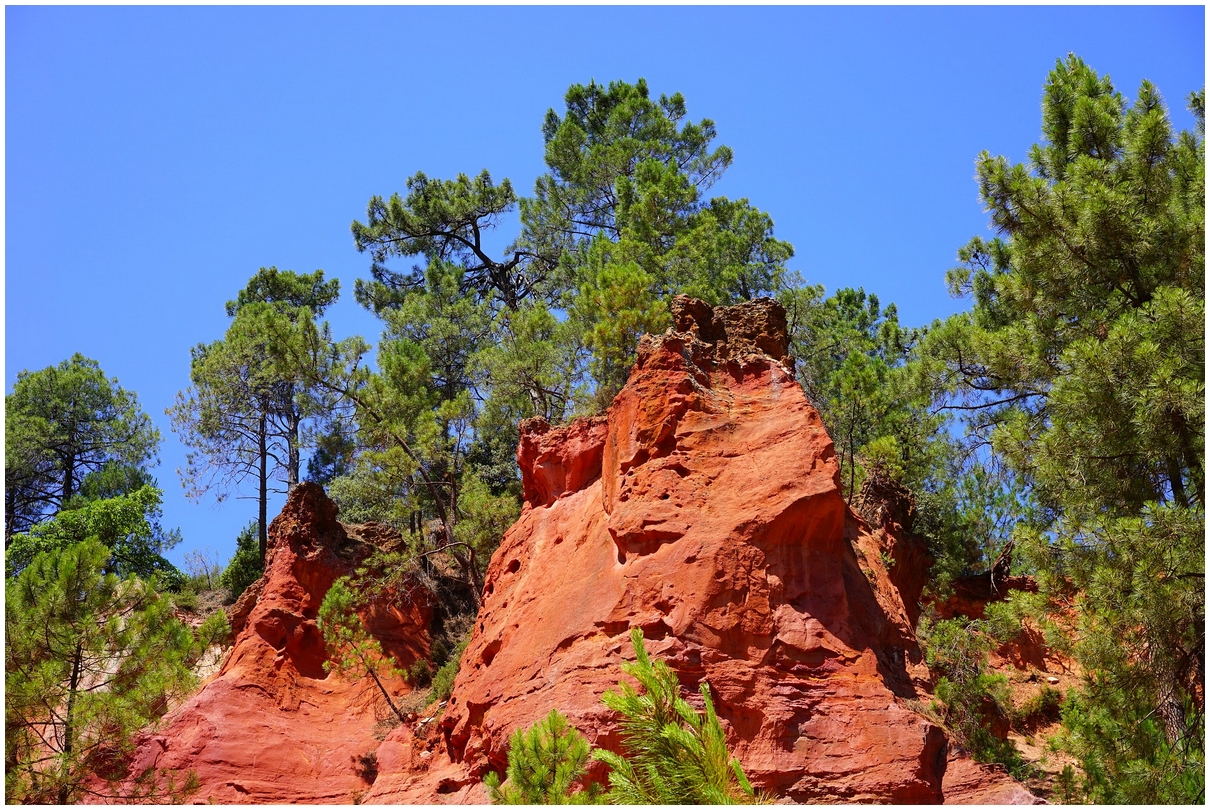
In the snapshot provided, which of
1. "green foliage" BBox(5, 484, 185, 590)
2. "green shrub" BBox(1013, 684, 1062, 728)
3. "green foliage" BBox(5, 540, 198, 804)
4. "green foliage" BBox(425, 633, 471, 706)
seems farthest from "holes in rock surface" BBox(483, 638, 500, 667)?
"green foliage" BBox(5, 484, 185, 590)

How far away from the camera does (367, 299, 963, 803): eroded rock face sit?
35.8 ft

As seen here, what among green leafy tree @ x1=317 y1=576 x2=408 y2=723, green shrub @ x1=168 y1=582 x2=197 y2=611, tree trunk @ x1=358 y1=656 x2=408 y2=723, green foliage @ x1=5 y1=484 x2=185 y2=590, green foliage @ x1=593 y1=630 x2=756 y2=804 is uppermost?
green foliage @ x1=5 y1=484 x2=185 y2=590

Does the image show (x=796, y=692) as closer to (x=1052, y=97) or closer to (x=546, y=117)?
(x=1052, y=97)

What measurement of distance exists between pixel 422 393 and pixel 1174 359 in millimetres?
17048

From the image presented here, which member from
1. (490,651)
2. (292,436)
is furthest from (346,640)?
(292,436)

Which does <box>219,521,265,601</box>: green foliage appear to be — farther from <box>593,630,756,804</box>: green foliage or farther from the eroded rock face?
<box>593,630,756,804</box>: green foliage

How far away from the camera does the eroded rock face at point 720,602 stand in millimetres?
10922

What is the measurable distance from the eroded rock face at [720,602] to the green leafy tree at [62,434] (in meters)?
20.4

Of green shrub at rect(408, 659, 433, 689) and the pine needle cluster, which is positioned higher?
green shrub at rect(408, 659, 433, 689)

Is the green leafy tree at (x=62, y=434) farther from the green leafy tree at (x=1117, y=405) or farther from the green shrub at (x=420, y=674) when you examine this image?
the green leafy tree at (x=1117, y=405)

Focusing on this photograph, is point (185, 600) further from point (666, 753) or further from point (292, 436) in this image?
point (666, 753)

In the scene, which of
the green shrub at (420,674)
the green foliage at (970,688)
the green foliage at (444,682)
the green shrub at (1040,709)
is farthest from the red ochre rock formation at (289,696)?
the green shrub at (1040,709)

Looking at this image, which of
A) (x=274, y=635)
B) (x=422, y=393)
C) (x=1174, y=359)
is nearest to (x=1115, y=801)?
(x=1174, y=359)

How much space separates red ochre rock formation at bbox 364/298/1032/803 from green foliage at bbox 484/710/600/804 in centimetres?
123
